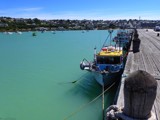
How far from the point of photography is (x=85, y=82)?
21766mm

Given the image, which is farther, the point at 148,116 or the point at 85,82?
the point at 85,82

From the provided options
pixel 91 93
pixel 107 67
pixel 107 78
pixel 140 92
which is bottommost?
pixel 91 93

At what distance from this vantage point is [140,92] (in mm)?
5586

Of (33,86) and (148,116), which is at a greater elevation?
(148,116)

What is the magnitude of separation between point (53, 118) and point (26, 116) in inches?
71.8

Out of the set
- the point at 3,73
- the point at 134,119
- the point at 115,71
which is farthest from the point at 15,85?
the point at 134,119

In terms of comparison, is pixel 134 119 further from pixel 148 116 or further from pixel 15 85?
pixel 15 85

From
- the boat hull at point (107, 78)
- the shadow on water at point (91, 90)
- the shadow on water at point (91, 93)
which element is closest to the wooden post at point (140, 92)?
the shadow on water at point (91, 93)

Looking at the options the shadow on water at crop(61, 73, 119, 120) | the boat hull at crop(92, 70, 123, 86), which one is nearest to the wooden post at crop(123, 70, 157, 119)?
the shadow on water at crop(61, 73, 119, 120)

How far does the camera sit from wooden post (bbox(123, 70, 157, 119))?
5.57 m

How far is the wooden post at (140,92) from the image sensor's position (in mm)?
5566

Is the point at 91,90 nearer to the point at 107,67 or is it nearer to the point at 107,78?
the point at 107,78

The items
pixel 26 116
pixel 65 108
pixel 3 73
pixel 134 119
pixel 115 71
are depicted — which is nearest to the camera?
pixel 134 119

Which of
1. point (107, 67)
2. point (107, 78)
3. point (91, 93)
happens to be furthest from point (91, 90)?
point (107, 67)
